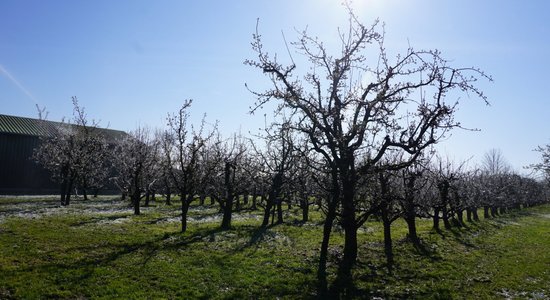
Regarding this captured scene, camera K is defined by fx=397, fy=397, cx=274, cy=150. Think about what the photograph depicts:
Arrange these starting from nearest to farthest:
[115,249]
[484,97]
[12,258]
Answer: [12,258], [484,97], [115,249]

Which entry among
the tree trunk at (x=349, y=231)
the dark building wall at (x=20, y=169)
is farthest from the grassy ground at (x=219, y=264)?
the dark building wall at (x=20, y=169)

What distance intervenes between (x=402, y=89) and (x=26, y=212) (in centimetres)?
2346

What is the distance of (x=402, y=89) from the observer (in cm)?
1423

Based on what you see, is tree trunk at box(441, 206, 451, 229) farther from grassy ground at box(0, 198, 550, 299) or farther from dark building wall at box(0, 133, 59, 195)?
dark building wall at box(0, 133, 59, 195)

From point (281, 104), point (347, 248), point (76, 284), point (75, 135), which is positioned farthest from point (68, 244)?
point (75, 135)

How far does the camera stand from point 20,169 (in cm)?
5362

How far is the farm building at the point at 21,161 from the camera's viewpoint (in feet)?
172

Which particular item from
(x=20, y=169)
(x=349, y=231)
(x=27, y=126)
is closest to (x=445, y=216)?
(x=349, y=231)

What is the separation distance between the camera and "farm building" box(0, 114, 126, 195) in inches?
2069

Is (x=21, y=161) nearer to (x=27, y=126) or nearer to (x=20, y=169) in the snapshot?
(x=20, y=169)

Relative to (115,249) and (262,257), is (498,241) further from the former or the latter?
(115,249)

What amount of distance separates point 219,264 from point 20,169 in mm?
51581

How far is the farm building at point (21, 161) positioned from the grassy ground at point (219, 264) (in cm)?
3686

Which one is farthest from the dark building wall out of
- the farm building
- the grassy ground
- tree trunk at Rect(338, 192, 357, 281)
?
tree trunk at Rect(338, 192, 357, 281)
